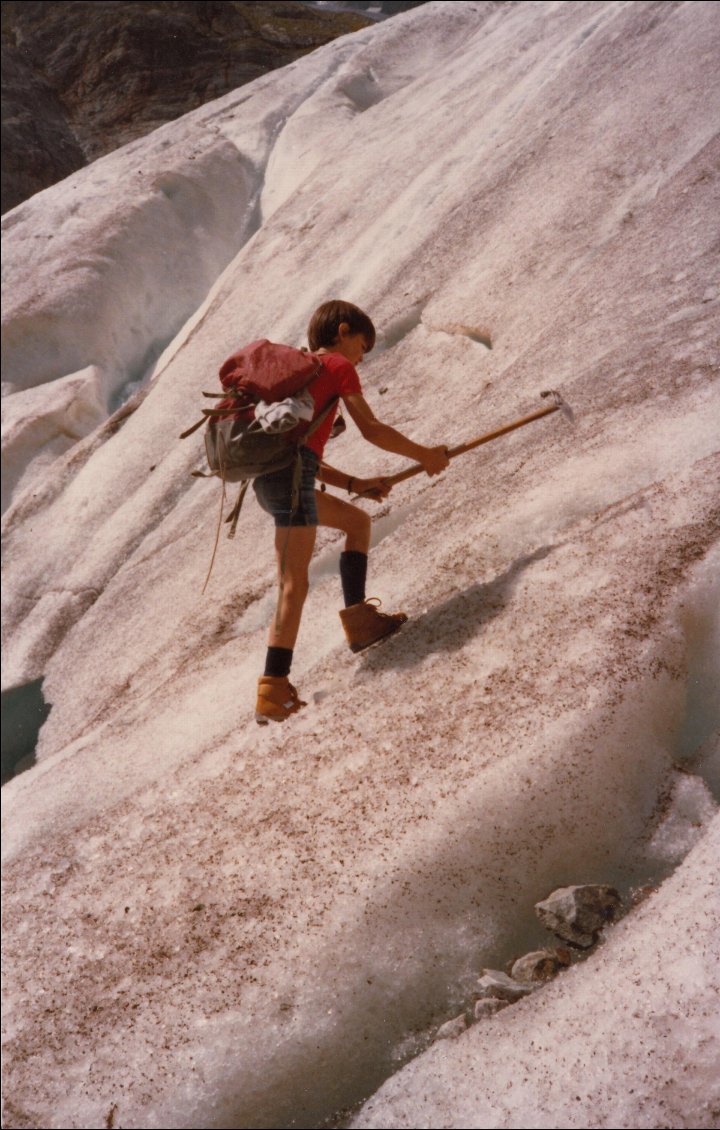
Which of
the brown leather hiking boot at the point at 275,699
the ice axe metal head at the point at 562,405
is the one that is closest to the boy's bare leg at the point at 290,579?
the brown leather hiking boot at the point at 275,699

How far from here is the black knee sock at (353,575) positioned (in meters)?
6.15

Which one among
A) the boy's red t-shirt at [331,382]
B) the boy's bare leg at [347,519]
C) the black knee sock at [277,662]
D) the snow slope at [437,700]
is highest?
the boy's red t-shirt at [331,382]

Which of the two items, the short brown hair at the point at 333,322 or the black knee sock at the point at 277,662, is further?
the short brown hair at the point at 333,322

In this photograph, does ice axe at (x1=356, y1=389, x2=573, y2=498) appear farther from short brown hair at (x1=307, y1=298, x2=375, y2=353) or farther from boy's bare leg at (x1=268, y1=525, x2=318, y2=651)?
short brown hair at (x1=307, y1=298, x2=375, y2=353)

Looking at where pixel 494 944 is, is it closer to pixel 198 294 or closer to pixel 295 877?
pixel 295 877

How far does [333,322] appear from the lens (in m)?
5.85

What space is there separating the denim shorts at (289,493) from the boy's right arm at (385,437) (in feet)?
1.32

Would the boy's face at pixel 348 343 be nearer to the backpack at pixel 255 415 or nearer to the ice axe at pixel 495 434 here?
the backpack at pixel 255 415

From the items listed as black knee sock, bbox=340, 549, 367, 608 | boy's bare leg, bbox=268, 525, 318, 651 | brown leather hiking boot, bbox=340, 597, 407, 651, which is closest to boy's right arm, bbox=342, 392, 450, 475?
boy's bare leg, bbox=268, 525, 318, 651

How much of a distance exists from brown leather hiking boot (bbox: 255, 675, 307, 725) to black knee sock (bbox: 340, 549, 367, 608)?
88 centimetres

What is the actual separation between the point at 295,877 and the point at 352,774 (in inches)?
28.7

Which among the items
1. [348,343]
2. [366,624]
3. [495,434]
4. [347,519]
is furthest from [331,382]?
[366,624]

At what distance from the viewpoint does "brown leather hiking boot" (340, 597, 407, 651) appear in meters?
6.11

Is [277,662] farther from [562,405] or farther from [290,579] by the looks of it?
[562,405]
